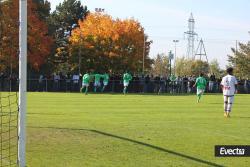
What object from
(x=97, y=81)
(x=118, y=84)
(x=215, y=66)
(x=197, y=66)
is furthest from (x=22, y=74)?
(x=215, y=66)

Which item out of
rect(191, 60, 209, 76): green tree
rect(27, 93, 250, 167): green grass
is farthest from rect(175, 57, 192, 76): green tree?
rect(27, 93, 250, 167): green grass

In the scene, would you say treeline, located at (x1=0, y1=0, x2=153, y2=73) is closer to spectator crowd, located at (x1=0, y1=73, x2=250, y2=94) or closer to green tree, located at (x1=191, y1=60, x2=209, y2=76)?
spectator crowd, located at (x1=0, y1=73, x2=250, y2=94)

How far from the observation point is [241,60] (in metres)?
88.5

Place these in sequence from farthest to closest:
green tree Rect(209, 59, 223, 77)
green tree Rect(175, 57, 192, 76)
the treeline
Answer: green tree Rect(209, 59, 223, 77) → green tree Rect(175, 57, 192, 76) → the treeline

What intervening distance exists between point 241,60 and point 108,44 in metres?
28.1

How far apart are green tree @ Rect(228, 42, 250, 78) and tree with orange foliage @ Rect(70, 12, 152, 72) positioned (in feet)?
66.4

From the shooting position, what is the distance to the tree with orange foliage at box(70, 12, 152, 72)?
229 ft

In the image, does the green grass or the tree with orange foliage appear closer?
the green grass

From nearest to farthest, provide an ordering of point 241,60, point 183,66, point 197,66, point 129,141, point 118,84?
point 129,141, point 118,84, point 241,60, point 197,66, point 183,66

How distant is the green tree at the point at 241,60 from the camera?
289 ft

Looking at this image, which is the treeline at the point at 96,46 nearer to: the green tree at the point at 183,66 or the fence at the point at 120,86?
the fence at the point at 120,86

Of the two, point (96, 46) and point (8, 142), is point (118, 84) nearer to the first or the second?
point (96, 46)

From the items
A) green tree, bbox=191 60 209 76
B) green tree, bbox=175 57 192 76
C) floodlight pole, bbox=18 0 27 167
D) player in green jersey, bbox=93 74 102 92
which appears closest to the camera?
floodlight pole, bbox=18 0 27 167

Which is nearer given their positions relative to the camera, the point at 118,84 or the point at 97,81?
the point at 97,81
